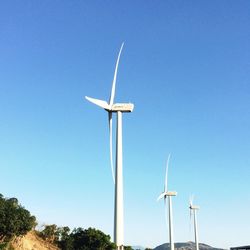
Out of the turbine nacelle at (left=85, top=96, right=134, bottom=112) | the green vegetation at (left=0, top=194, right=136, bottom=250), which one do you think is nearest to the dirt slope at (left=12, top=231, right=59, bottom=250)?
the green vegetation at (left=0, top=194, right=136, bottom=250)

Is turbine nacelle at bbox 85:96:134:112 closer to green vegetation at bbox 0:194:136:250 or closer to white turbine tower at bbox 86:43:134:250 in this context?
white turbine tower at bbox 86:43:134:250

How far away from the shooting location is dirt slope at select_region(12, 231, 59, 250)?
169 metres

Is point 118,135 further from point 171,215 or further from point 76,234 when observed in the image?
point 76,234

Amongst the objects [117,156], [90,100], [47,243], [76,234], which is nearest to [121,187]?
[117,156]

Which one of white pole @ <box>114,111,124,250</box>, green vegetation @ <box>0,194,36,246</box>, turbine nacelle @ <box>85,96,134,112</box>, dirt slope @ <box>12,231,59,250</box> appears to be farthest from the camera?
dirt slope @ <box>12,231,59,250</box>

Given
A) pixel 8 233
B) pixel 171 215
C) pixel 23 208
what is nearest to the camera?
pixel 171 215

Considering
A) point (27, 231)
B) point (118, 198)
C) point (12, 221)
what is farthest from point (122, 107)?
point (27, 231)

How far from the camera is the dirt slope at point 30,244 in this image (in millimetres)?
169125

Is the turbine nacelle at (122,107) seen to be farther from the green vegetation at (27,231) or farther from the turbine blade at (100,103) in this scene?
the green vegetation at (27,231)

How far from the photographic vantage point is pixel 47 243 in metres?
200

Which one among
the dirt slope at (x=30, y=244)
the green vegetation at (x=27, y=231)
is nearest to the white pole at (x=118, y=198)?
the green vegetation at (x=27, y=231)

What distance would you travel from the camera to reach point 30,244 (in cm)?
18350

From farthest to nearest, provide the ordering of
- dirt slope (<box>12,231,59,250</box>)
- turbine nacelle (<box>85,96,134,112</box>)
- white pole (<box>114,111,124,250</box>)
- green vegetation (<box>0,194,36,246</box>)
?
dirt slope (<box>12,231,59,250</box>) < green vegetation (<box>0,194,36,246</box>) < turbine nacelle (<box>85,96,134,112</box>) < white pole (<box>114,111,124,250</box>)

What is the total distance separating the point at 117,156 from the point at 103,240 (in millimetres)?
111048
